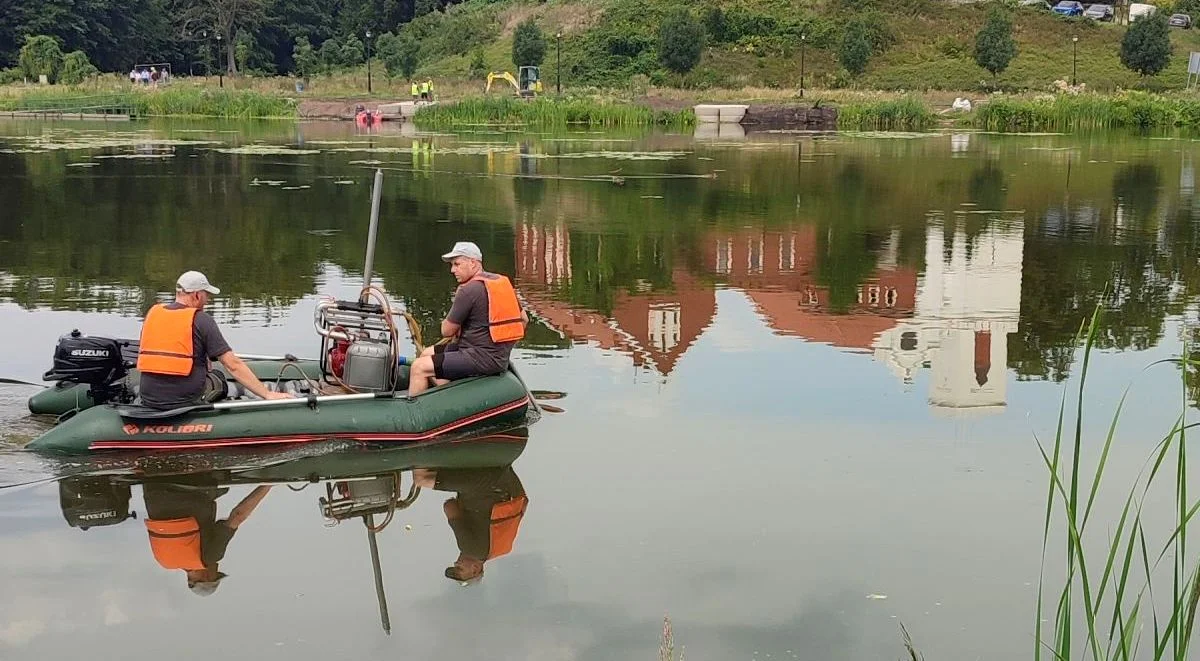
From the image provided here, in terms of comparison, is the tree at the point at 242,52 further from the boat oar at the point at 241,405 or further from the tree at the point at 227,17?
the boat oar at the point at 241,405

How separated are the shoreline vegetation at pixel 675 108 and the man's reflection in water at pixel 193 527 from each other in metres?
41.8

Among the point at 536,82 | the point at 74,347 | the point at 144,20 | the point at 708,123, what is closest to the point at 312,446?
the point at 74,347

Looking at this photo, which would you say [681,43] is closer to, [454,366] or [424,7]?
[424,7]

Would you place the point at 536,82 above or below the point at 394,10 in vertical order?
below

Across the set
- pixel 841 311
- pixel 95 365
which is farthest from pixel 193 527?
pixel 841 311

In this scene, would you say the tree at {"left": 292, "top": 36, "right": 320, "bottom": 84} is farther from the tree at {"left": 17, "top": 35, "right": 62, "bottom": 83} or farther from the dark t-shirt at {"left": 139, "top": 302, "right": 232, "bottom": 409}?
the dark t-shirt at {"left": 139, "top": 302, "right": 232, "bottom": 409}

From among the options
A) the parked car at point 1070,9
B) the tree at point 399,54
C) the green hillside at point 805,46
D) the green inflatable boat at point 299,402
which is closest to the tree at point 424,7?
the tree at point 399,54

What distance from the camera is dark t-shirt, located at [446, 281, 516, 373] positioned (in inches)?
353

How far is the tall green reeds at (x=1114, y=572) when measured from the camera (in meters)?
3.33

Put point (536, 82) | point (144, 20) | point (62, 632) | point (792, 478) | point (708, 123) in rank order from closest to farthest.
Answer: point (62, 632) → point (792, 478) → point (708, 123) → point (536, 82) → point (144, 20)

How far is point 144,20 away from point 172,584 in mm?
85837

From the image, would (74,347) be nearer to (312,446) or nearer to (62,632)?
(312,446)

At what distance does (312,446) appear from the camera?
330 inches

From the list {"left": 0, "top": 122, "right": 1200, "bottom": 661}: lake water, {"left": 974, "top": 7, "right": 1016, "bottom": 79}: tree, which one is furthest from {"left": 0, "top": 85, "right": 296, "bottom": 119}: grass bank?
{"left": 974, "top": 7, "right": 1016, "bottom": 79}: tree
